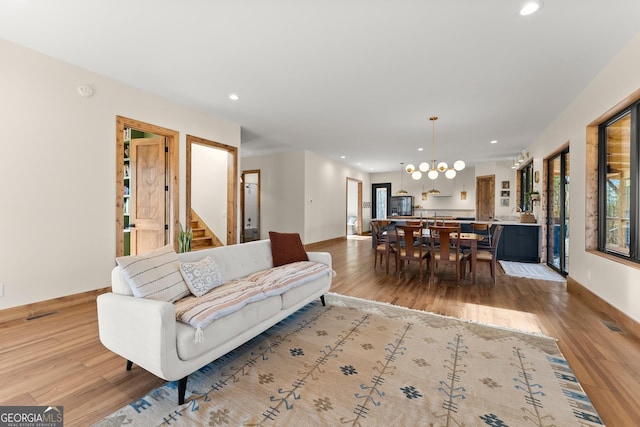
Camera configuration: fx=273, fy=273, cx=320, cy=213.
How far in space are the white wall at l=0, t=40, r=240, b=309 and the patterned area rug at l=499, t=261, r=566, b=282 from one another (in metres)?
6.39

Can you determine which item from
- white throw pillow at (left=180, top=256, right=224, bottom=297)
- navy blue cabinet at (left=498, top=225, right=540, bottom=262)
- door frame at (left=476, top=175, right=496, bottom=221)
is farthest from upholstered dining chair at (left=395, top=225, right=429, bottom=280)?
door frame at (left=476, top=175, right=496, bottom=221)

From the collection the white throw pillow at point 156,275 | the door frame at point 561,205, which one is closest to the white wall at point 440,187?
the door frame at point 561,205

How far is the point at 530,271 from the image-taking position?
16.5 feet

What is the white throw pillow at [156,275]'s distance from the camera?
1876 millimetres

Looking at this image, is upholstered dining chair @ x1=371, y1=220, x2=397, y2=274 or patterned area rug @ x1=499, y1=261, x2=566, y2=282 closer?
patterned area rug @ x1=499, y1=261, x2=566, y2=282

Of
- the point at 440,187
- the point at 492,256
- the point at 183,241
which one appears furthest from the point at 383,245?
the point at 440,187

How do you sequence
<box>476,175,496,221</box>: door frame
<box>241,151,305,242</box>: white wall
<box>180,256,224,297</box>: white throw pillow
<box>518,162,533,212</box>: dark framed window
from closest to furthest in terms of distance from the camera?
<box>180,256,224,297</box>: white throw pillow → <box>518,162,533,212</box>: dark framed window → <box>241,151,305,242</box>: white wall → <box>476,175,496,221</box>: door frame

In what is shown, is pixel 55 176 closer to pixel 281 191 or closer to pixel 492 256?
pixel 281 191

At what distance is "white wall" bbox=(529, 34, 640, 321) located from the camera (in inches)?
102

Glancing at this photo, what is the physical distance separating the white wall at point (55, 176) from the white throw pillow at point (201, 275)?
6.42ft

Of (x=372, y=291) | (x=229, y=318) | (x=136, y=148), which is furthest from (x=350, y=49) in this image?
(x=136, y=148)

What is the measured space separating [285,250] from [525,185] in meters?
7.51

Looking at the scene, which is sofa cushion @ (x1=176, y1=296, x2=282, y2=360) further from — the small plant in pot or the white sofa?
the small plant in pot

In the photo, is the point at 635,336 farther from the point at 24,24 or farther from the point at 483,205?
the point at 483,205
